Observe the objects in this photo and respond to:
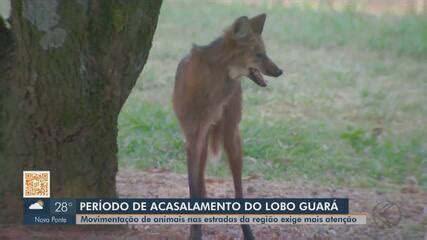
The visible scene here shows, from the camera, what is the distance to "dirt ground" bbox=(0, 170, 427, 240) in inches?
179

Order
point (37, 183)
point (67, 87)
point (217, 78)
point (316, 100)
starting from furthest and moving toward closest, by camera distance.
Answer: point (316, 100), point (217, 78), point (37, 183), point (67, 87)

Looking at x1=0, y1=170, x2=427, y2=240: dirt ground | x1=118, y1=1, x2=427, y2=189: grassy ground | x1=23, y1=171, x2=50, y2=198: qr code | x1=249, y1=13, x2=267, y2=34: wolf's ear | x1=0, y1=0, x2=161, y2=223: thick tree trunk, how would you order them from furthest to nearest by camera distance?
1. x1=118, y1=1, x2=427, y2=189: grassy ground
2. x1=249, y1=13, x2=267, y2=34: wolf's ear
3. x1=0, y1=170, x2=427, y2=240: dirt ground
4. x1=23, y1=171, x2=50, y2=198: qr code
5. x1=0, y1=0, x2=161, y2=223: thick tree trunk

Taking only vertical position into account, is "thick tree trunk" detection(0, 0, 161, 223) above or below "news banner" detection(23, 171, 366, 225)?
above

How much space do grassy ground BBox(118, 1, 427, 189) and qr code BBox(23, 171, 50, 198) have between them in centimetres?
119

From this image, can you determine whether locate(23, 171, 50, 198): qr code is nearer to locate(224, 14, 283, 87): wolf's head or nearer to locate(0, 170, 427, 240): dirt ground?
locate(0, 170, 427, 240): dirt ground

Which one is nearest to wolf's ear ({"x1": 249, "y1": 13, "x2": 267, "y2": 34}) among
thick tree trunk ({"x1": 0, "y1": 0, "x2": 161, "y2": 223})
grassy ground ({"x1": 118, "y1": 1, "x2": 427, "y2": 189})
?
thick tree trunk ({"x1": 0, "y1": 0, "x2": 161, "y2": 223})

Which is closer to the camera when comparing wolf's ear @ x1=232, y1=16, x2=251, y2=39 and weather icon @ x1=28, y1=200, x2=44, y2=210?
weather icon @ x1=28, y1=200, x2=44, y2=210

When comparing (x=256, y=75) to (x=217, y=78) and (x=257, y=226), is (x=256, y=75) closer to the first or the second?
(x=217, y=78)

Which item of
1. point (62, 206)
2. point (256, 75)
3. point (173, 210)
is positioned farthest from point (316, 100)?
point (62, 206)

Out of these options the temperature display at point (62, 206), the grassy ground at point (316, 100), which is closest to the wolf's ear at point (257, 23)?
the grassy ground at point (316, 100)

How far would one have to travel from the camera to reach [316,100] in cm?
644

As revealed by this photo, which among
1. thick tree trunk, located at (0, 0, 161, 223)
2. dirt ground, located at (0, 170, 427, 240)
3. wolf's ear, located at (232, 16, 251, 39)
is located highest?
wolf's ear, located at (232, 16, 251, 39)

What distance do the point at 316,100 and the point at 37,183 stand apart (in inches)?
102

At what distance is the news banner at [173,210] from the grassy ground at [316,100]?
0.84m
